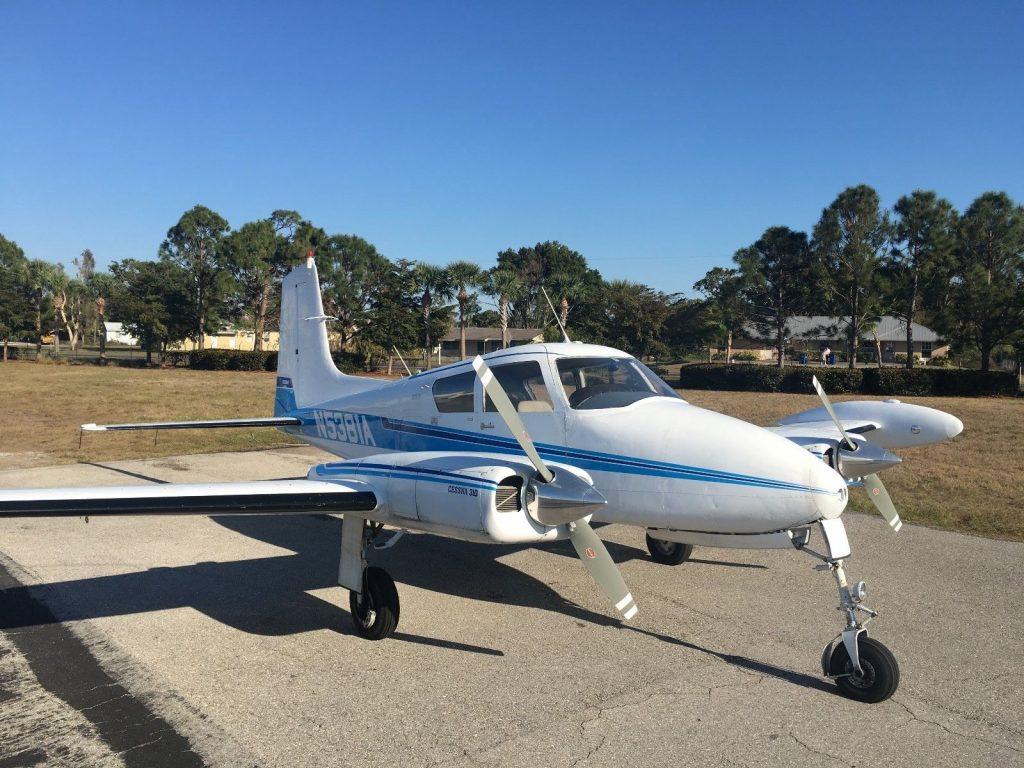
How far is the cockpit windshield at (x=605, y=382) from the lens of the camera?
6934 mm

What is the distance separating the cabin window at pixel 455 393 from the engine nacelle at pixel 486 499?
4.77ft

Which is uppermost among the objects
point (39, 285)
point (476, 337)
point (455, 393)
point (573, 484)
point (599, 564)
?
point (39, 285)

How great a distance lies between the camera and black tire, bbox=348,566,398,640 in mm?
6488

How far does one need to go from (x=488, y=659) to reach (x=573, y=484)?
1.69 m

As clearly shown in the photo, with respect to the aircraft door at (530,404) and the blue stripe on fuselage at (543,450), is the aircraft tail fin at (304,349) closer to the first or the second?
the blue stripe on fuselage at (543,450)

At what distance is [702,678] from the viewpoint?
5711 mm

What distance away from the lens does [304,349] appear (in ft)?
38.6

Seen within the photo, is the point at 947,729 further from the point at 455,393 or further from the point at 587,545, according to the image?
the point at 455,393

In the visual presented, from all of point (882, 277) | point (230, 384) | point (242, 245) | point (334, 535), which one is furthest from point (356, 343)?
point (334, 535)

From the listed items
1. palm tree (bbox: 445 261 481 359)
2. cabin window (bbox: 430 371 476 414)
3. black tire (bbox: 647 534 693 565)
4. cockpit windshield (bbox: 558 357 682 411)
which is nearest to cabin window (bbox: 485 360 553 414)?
cockpit windshield (bbox: 558 357 682 411)

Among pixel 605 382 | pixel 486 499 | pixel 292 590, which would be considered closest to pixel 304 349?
pixel 292 590

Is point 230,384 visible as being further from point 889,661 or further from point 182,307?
point 889,661

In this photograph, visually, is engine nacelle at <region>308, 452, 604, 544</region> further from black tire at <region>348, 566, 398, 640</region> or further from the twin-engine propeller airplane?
black tire at <region>348, 566, 398, 640</region>

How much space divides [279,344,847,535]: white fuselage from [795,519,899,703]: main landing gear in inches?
20.3
